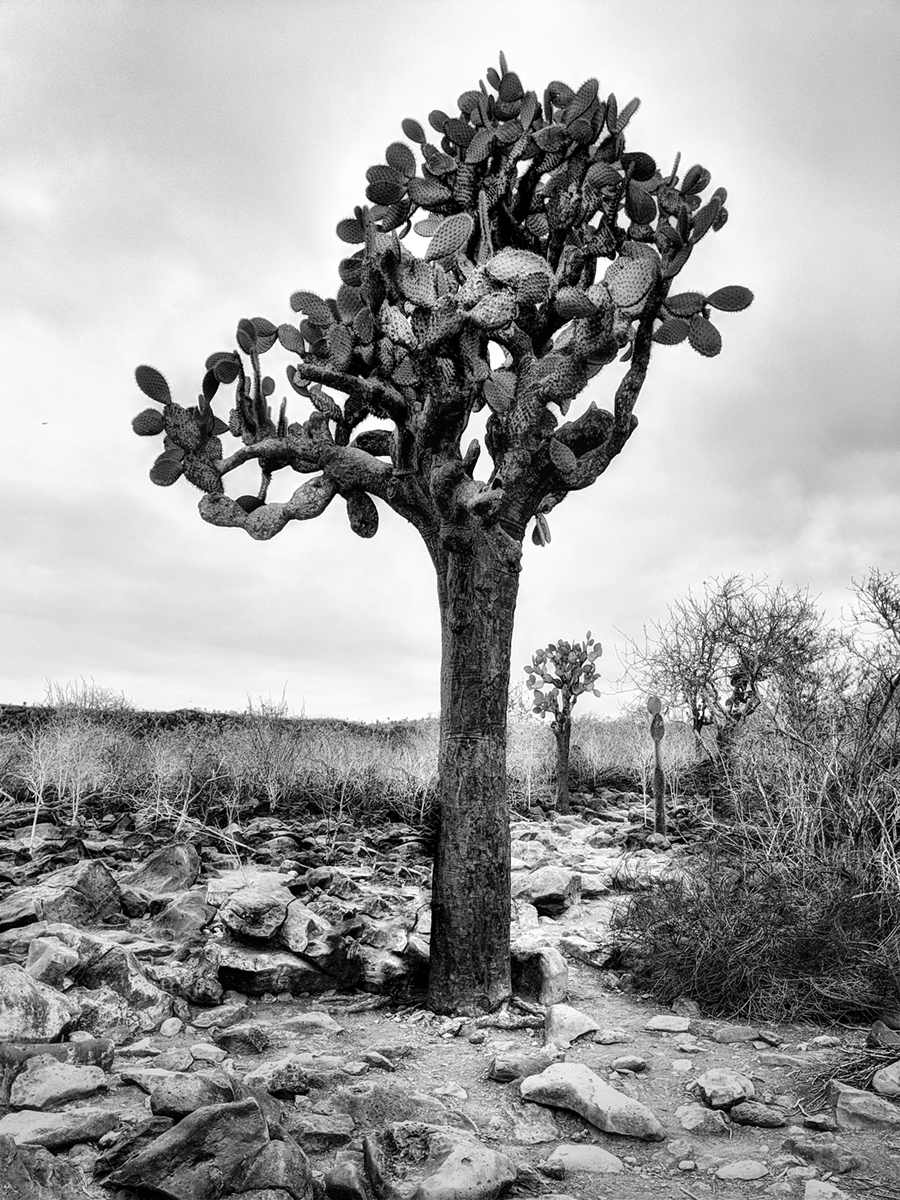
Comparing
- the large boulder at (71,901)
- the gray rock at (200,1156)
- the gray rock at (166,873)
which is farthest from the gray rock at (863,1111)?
the gray rock at (166,873)

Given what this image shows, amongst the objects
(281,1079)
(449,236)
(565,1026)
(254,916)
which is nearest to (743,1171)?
(565,1026)

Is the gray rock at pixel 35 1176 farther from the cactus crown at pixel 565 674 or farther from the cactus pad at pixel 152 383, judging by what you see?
the cactus crown at pixel 565 674

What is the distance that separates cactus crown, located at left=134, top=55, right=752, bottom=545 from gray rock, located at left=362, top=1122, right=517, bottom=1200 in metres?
3.22

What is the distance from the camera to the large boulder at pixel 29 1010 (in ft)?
12.6

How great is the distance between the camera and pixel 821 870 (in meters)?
6.05

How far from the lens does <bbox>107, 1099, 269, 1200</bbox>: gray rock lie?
8.21 ft

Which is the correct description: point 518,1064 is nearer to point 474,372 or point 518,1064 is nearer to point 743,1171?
point 743,1171

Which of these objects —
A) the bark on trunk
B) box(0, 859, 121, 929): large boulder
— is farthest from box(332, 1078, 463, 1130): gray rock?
the bark on trunk

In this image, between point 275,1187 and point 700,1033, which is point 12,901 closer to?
point 275,1187

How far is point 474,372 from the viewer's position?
16.9 feet

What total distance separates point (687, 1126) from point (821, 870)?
3.06 meters

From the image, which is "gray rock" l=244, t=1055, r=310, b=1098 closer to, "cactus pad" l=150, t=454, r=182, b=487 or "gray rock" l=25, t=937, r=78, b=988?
"gray rock" l=25, t=937, r=78, b=988

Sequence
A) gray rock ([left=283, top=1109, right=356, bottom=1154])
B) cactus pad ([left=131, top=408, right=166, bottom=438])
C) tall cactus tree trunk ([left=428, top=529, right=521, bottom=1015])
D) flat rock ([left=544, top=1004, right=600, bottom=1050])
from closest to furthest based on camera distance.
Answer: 1. gray rock ([left=283, top=1109, right=356, bottom=1154])
2. flat rock ([left=544, top=1004, right=600, bottom=1050])
3. tall cactus tree trunk ([left=428, top=529, right=521, bottom=1015])
4. cactus pad ([left=131, top=408, right=166, bottom=438])

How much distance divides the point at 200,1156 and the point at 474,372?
415 centimetres
